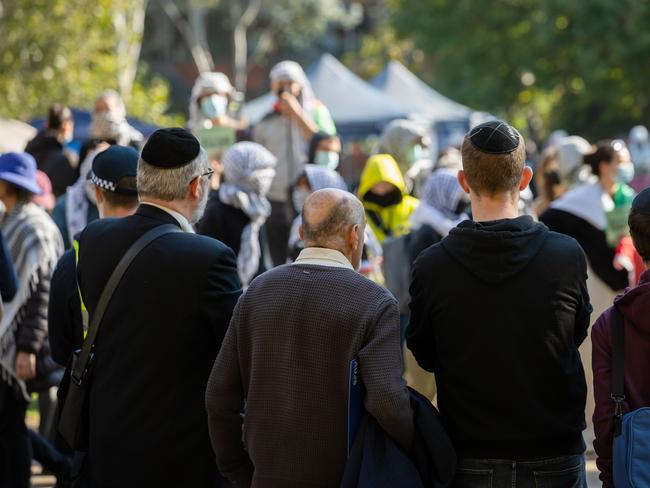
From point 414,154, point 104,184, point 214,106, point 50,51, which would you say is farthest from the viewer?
point 50,51

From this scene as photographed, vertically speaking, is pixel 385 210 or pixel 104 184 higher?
pixel 104 184

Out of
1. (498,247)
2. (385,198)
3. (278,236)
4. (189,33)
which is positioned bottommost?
(278,236)

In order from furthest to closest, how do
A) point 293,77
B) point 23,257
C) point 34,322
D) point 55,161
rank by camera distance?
point 293,77 < point 55,161 < point 23,257 < point 34,322

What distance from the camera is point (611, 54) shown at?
31.6 metres

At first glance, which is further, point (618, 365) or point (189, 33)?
point (189, 33)

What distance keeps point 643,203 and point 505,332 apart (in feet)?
2.21

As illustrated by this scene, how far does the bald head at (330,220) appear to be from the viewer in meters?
4.32

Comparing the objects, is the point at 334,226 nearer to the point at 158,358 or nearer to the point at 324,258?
the point at 324,258

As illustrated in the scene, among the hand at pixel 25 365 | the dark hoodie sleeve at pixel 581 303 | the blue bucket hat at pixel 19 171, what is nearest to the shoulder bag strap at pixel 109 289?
the dark hoodie sleeve at pixel 581 303

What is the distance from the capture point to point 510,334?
4.18 metres

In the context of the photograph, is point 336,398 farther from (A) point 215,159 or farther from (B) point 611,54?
(B) point 611,54

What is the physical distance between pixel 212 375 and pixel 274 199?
6.38 m

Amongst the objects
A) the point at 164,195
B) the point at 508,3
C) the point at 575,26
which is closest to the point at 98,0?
the point at 575,26

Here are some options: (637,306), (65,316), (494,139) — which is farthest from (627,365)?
(65,316)
